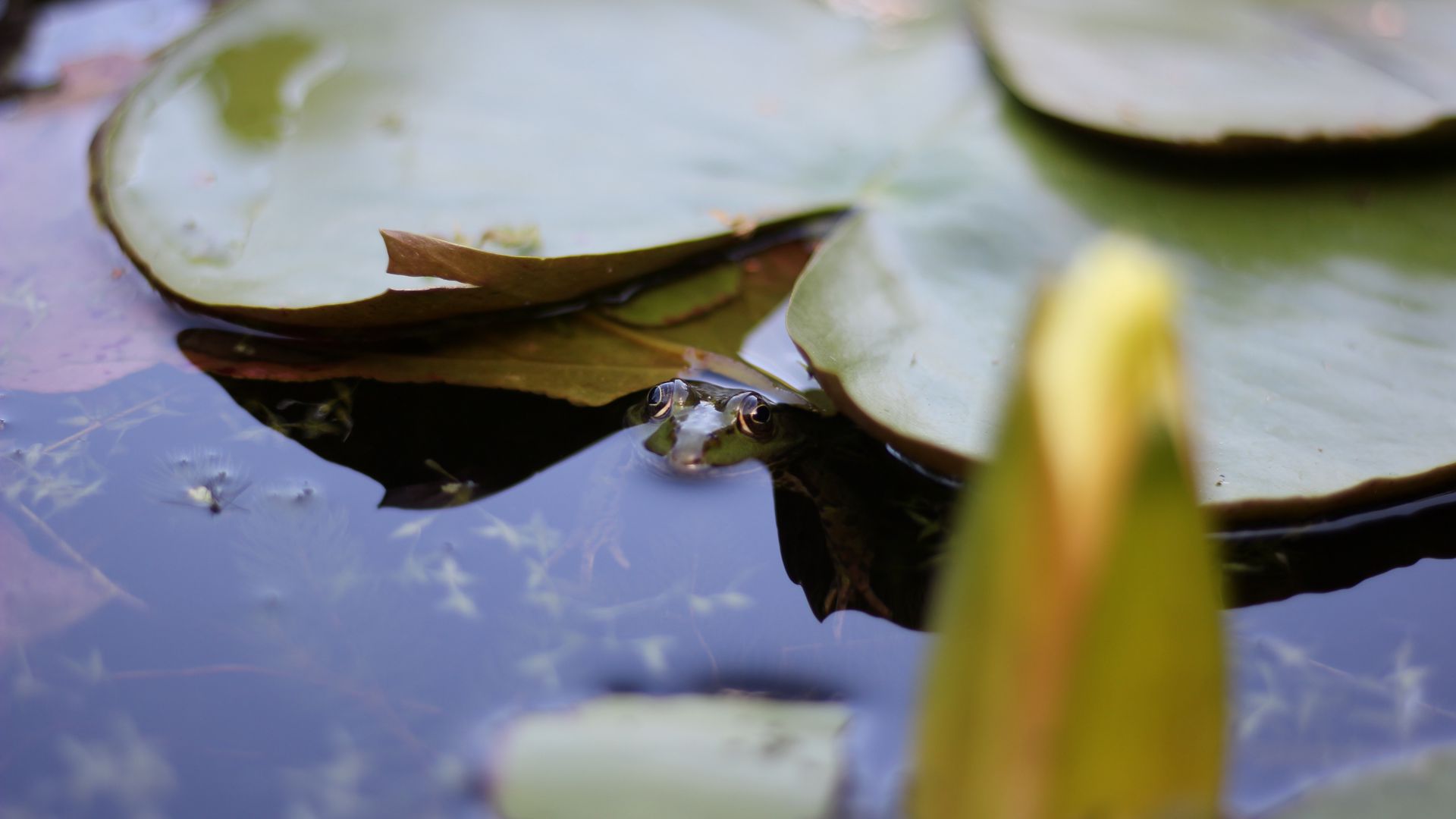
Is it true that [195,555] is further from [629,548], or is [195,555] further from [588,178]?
[588,178]

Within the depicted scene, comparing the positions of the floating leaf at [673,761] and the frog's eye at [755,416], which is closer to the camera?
the floating leaf at [673,761]

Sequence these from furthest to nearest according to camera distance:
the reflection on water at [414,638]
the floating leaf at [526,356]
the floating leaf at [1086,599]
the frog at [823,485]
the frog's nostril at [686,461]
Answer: the floating leaf at [526,356]
the frog's nostril at [686,461]
the frog at [823,485]
the reflection on water at [414,638]
the floating leaf at [1086,599]

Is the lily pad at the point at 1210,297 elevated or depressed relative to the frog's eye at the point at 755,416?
elevated

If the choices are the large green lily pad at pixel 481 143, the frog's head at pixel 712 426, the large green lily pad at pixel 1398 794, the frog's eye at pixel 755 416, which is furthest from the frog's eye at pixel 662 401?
the large green lily pad at pixel 1398 794

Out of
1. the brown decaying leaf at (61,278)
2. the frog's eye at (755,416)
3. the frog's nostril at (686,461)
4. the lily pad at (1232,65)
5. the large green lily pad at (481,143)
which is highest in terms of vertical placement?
the lily pad at (1232,65)

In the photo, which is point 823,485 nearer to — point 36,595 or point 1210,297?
point 1210,297

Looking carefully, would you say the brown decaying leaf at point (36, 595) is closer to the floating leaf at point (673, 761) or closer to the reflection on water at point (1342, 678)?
the floating leaf at point (673, 761)

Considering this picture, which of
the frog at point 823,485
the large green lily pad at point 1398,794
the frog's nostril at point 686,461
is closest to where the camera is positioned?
the large green lily pad at point 1398,794

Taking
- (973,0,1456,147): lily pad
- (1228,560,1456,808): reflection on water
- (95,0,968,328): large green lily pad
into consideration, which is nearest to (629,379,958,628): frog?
(95,0,968,328): large green lily pad
